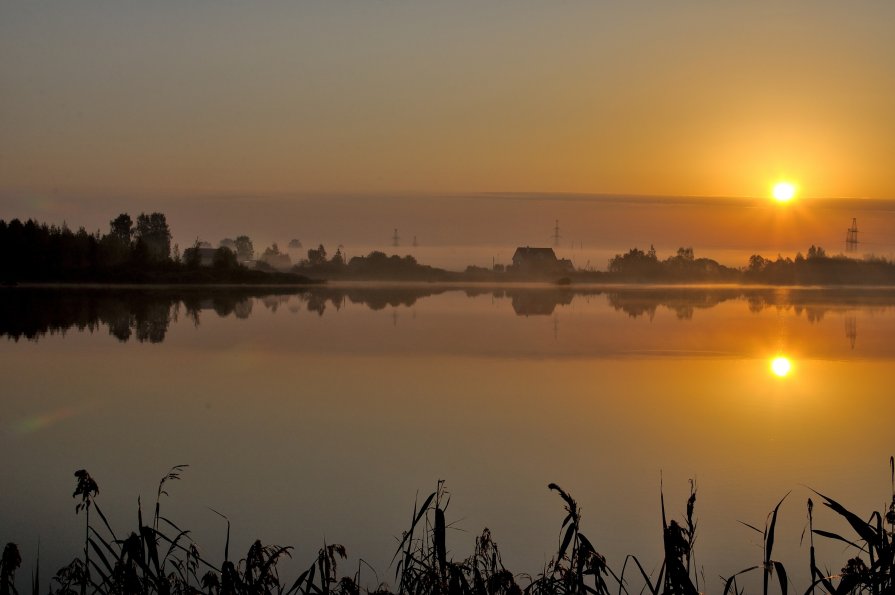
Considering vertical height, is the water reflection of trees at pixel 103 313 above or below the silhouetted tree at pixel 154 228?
below

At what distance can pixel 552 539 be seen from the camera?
20.9 ft

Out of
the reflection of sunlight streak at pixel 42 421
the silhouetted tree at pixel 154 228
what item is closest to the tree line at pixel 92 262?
the silhouetted tree at pixel 154 228

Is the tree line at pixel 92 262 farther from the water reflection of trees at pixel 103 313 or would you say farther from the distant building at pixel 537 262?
the distant building at pixel 537 262

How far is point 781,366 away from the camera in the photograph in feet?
54.7

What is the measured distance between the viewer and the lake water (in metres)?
6.57

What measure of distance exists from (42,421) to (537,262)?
9620 cm

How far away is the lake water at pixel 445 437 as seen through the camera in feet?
21.6

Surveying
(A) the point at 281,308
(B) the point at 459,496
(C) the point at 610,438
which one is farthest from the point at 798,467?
(A) the point at 281,308

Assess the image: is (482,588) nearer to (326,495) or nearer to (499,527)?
(499,527)

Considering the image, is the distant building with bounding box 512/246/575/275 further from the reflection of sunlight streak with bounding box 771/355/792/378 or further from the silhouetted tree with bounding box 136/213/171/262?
the reflection of sunlight streak with bounding box 771/355/792/378

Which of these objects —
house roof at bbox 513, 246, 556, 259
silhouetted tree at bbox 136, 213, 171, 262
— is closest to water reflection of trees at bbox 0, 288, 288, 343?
silhouetted tree at bbox 136, 213, 171, 262

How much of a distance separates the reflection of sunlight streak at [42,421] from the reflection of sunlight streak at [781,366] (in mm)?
10336

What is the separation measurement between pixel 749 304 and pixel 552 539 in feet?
122

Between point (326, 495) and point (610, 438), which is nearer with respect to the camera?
point (326, 495)
